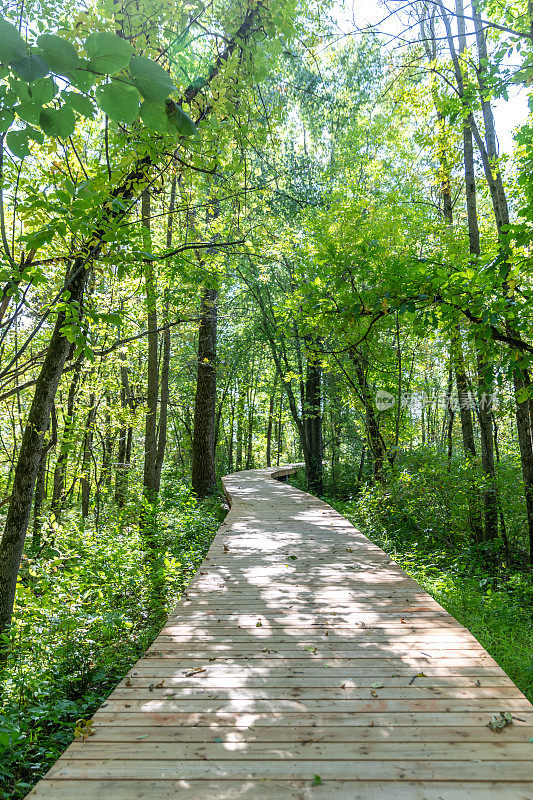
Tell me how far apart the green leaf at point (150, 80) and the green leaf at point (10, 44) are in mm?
238

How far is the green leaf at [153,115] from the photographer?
126 centimetres

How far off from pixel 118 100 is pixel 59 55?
18cm

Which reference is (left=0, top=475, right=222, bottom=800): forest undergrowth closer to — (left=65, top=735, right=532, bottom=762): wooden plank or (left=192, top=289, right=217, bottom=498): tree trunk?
(left=65, top=735, right=532, bottom=762): wooden plank

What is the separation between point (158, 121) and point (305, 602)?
374cm

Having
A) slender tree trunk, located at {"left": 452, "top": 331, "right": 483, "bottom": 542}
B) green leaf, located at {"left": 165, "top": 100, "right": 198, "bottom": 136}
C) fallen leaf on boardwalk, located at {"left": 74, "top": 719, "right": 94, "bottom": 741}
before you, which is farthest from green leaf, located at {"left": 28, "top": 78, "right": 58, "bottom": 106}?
slender tree trunk, located at {"left": 452, "top": 331, "right": 483, "bottom": 542}

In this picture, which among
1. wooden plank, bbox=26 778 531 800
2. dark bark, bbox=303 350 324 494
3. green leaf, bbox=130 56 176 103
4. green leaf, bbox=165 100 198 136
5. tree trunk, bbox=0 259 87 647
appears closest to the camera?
green leaf, bbox=130 56 176 103

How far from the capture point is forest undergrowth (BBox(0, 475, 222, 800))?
286cm

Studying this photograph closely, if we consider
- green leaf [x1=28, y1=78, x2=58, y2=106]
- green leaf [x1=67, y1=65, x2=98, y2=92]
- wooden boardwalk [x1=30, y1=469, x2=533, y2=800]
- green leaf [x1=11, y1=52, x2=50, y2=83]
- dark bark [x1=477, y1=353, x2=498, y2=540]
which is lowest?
wooden boardwalk [x1=30, y1=469, x2=533, y2=800]

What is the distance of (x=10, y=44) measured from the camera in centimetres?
100

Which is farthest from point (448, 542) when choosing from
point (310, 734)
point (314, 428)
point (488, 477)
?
point (314, 428)

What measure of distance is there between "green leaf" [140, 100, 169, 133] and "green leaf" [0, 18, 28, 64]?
31cm

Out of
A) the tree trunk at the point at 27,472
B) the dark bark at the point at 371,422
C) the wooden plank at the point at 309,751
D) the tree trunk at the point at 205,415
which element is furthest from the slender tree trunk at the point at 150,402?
the wooden plank at the point at 309,751

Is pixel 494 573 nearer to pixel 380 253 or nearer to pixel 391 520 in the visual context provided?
pixel 391 520

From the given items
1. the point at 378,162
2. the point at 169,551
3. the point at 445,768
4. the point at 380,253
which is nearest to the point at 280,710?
the point at 445,768
